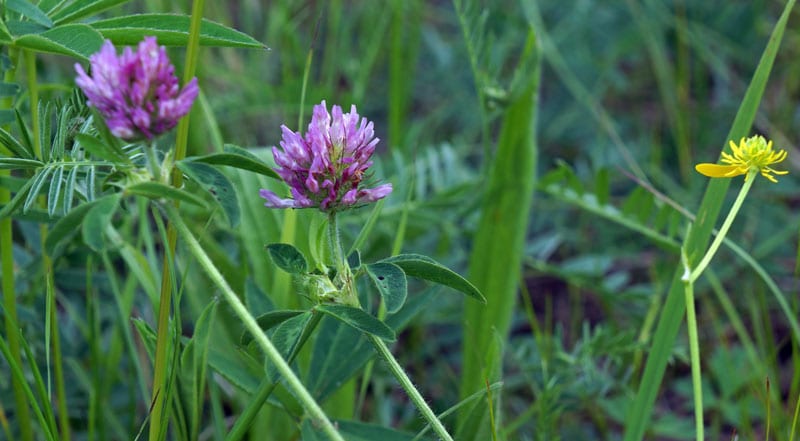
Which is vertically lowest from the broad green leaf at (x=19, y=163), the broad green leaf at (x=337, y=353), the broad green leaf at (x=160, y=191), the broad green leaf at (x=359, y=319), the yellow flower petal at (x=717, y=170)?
the broad green leaf at (x=337, y=353)

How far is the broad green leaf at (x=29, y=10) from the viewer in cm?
98

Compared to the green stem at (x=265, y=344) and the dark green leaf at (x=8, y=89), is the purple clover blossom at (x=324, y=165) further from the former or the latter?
the dark green leaf at (x=8, y=89)

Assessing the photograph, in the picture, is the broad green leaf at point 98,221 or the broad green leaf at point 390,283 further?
the broad green leaf at point 390,283

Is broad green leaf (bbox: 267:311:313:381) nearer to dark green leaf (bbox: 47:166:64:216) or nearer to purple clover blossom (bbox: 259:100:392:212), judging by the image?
purple clover blossom (bbox: 259:100:392:212)

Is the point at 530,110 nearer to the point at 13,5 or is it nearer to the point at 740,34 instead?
the point at 13,5

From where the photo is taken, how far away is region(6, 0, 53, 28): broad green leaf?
979 millimetres

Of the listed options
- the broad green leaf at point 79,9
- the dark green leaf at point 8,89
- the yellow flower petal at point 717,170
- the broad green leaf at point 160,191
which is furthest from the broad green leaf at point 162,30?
the yellow flower petal at point 717,170

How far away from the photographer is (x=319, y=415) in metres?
0.82

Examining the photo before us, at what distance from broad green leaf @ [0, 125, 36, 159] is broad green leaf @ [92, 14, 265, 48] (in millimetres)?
175

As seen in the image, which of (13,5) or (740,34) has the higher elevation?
(13,5)

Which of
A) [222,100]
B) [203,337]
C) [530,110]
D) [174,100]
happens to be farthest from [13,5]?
[222,100]

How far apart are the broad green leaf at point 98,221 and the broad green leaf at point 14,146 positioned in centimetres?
22

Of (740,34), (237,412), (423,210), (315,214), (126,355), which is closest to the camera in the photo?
(315,214)

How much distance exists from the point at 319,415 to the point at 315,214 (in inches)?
9.6
